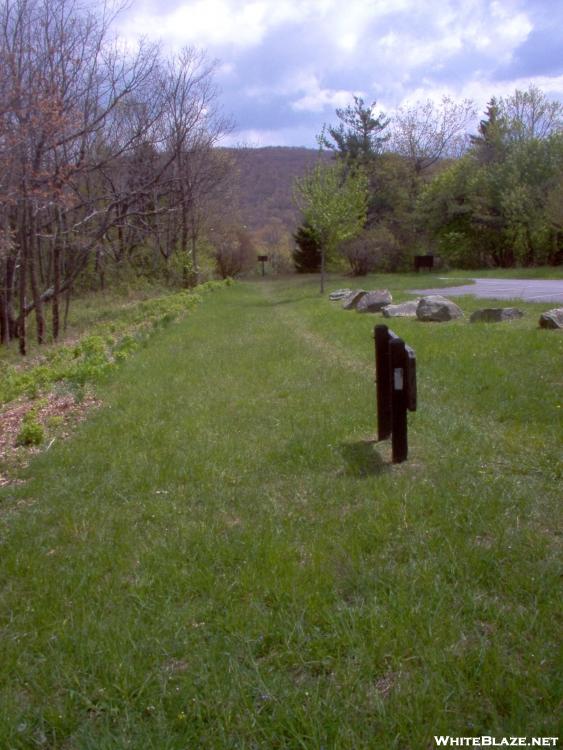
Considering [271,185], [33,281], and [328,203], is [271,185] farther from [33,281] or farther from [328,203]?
[33,281]

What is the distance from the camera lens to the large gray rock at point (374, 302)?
17.8 m

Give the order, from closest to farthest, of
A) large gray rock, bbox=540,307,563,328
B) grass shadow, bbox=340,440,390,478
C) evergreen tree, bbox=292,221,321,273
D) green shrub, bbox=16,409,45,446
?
grass shadow, bbox=340,440,390,478, green shrub, bbox=16,409,45,446, large gray rock, bbox=540,307,563,328, evergreen tree, bbox=292,221,321,273

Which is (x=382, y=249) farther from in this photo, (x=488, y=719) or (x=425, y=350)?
(x=488, y=719)

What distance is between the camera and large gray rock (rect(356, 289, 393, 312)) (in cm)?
1778

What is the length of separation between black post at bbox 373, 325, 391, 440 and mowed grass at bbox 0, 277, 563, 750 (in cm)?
23

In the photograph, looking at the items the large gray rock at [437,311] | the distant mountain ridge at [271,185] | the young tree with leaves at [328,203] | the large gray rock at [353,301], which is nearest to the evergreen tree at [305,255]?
the young tree with leaves at [328,203]

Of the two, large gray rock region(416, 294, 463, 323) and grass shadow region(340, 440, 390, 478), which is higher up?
large gray rock region(416, 294, 463, 323)

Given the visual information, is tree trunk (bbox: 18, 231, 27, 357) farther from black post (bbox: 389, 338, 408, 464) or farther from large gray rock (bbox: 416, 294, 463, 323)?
black post (bbox: 389, 338, 408, 464)

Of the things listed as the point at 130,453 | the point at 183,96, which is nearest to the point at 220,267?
the point at 183,96

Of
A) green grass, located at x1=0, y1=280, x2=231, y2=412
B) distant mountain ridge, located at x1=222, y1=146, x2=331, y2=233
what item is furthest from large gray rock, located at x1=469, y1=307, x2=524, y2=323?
distant mountain ridge, located at x1=222, y1=146, x2=331, y2=233

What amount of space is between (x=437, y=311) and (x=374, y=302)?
358 cm

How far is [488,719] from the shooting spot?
2.54 meters

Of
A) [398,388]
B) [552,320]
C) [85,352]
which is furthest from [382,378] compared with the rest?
[85,352]

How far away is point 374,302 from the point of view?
1789 centimetres
